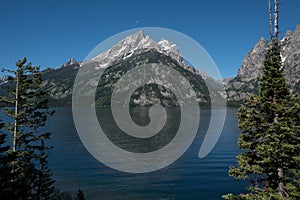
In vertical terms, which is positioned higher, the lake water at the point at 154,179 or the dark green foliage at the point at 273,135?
the dark green foliage at the point at 273,135

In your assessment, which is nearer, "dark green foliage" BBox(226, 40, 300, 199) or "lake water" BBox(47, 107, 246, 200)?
"dark green foliage" BBox(226, 40, 300, 199)

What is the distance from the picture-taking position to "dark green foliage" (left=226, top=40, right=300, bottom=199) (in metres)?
21.5

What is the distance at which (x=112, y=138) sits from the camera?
136 metres

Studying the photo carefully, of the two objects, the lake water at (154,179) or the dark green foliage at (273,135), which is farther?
the lake water at (154,179)

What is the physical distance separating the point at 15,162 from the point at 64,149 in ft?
261

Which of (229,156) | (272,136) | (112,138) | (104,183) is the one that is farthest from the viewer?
(112,138)

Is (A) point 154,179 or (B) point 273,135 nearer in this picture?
(B) point 273,135

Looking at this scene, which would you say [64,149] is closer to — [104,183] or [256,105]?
[104,183]

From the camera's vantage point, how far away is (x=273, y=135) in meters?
21.7

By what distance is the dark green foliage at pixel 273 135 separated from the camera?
21531 mm

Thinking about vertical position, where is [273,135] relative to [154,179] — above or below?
above

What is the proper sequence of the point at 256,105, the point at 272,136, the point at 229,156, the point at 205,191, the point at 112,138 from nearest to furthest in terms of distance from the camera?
the point at 272,136 → the point at 256,105 → the point at 205,191 → the point at 229,156 → the point at 112,138

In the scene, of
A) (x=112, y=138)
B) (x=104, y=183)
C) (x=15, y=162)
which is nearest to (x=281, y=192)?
(x=15, y=162)

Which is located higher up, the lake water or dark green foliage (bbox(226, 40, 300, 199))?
dark green foliage (bbox(226, 40, 300, 199))
